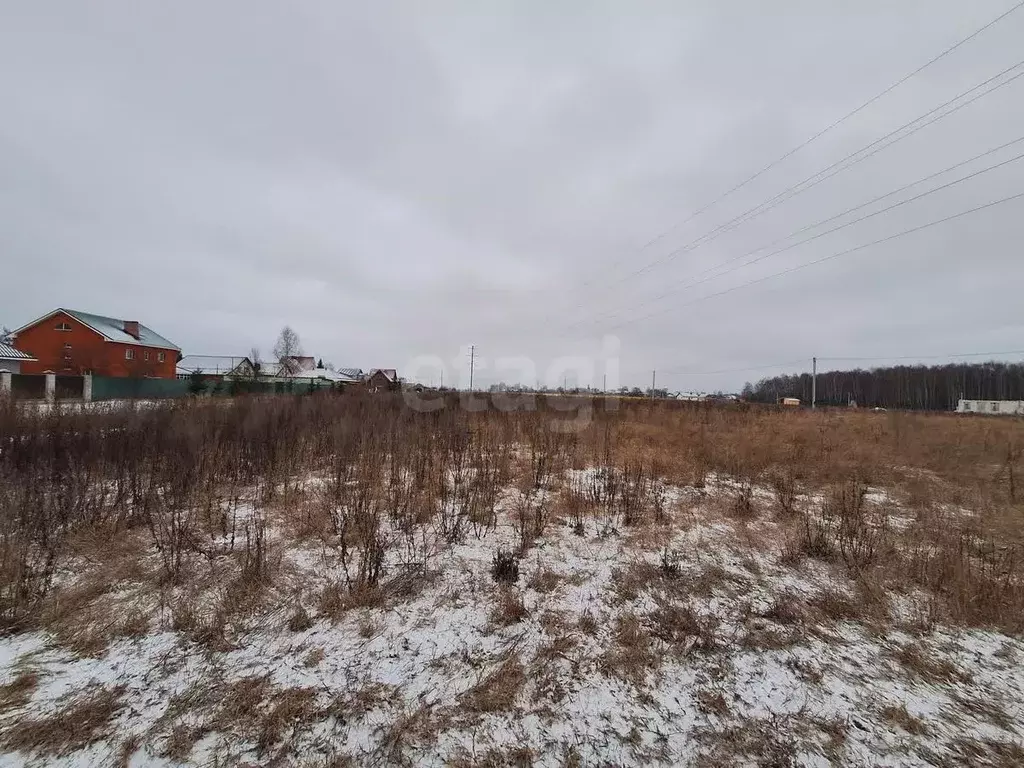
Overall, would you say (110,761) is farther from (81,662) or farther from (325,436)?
(325,436)

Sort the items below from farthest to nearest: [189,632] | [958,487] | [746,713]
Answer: [958,487], [189,632], [746,713]

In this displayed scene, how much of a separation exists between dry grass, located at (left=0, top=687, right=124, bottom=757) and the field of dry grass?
0.01 metres

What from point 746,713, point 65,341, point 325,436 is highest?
point 65,341

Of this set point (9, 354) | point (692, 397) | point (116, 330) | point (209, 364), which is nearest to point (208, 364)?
point (209, 364)

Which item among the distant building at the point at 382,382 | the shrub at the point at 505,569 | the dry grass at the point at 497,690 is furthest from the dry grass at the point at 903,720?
the distant building at the point at 382,382

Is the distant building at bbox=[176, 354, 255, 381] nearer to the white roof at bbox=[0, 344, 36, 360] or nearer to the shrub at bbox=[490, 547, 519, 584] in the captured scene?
the white roof at bbox=[0, 344, 36, 360]

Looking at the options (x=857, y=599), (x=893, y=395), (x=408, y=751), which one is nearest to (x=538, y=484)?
(x=857, y=599)

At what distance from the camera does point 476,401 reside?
18.8 m

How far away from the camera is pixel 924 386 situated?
60094mm

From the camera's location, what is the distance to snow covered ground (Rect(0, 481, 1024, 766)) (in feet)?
6.12

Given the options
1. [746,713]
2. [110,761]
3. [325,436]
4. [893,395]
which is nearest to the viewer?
[110,761]

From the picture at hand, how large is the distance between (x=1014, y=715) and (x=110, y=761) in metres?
4.59

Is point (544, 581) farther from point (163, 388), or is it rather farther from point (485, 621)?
point (163, 388)

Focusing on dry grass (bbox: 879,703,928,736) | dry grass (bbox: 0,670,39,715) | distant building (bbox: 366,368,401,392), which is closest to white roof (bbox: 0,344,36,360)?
distant building (bbox: 366,368,401,392)
